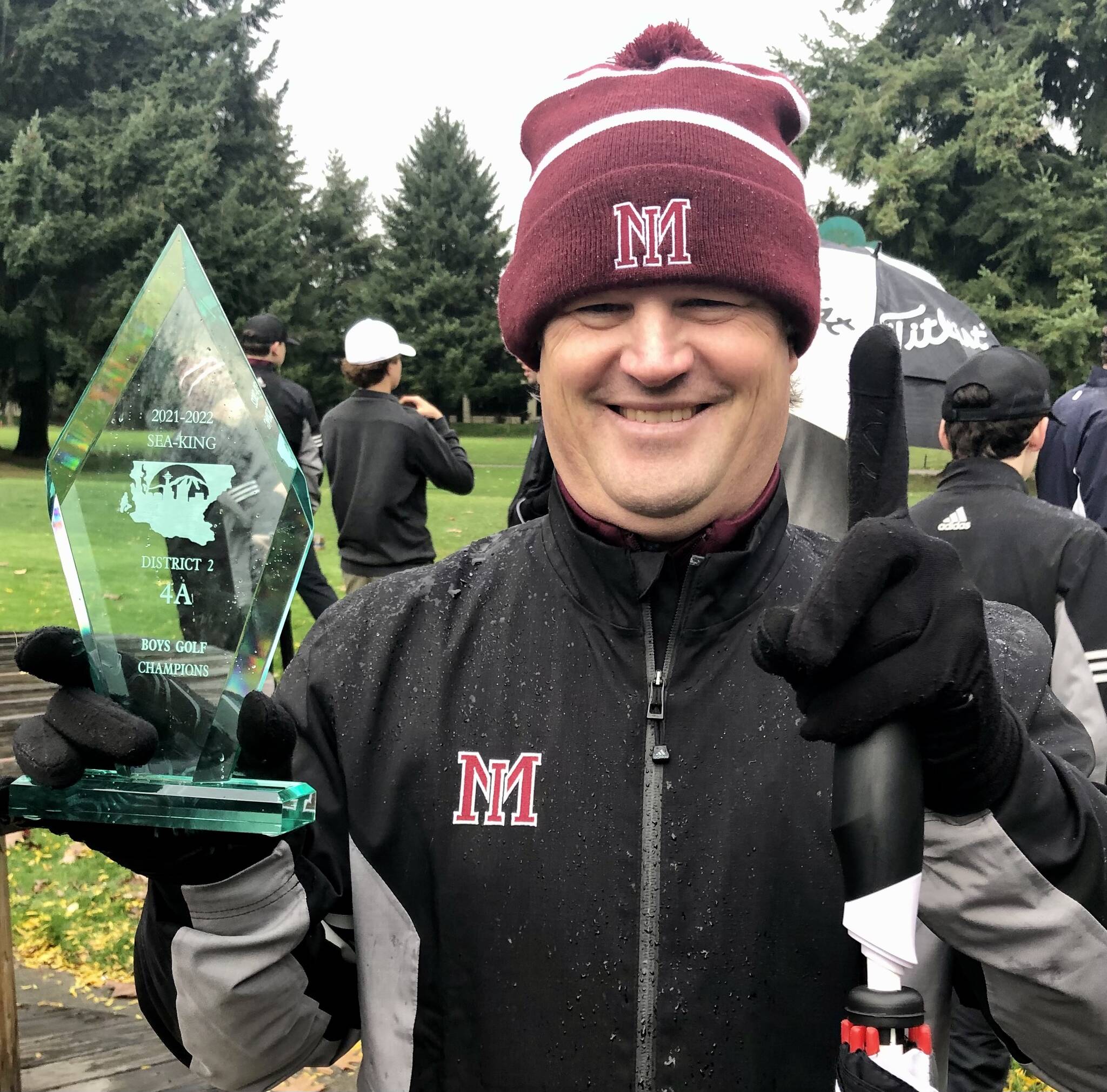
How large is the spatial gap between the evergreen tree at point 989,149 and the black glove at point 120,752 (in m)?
26.8

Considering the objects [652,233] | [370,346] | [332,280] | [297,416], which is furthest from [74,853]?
[332,280]

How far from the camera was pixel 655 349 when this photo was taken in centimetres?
154

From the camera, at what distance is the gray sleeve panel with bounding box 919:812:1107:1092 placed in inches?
49.6

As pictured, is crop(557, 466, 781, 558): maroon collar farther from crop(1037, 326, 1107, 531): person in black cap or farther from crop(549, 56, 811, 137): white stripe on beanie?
crop(1037, 326, 1107, 531): person in black cap

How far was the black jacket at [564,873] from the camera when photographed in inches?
56.2

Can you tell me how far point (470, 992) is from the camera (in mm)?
1537

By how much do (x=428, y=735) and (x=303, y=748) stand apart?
17 centimetres

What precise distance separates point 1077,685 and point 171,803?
8.73 ft

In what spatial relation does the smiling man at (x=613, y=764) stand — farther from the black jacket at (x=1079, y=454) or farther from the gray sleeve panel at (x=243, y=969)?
the black jacket at (x=1079, y=454)

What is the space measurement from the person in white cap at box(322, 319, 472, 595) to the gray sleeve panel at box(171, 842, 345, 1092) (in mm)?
4651

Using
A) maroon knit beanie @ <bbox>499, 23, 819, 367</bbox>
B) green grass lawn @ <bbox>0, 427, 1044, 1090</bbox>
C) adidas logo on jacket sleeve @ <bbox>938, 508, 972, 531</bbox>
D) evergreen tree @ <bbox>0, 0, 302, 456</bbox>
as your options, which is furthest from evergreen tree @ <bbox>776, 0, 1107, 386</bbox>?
maroon knit beanie @ <bbox>499, 23, 819, 367</bbox>

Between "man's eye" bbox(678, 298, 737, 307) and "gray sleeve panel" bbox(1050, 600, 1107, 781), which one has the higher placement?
"man's eye" bbox(678, 298, 737, 307)

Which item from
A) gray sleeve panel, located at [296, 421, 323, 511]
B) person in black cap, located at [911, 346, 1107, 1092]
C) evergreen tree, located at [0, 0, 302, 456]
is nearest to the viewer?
person in black cap, located at [911, 346, 1107, 1092]

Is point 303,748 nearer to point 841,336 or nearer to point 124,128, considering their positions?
point 841,336
